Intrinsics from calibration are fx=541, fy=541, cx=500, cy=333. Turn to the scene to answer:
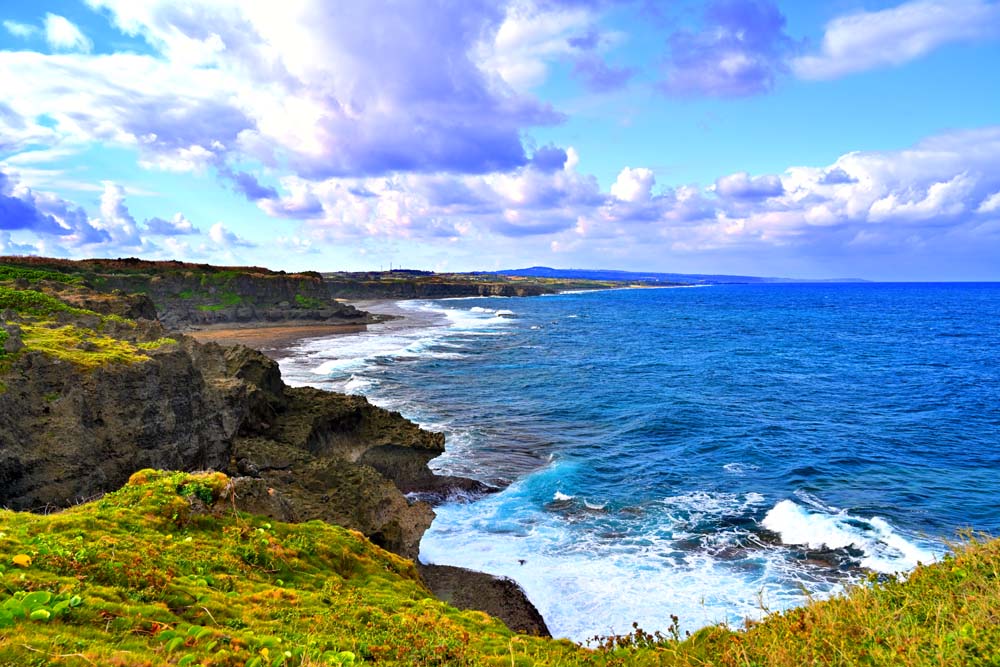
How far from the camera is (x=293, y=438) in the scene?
23969 mm

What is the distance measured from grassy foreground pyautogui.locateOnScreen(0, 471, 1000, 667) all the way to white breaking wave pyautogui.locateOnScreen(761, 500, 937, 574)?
10.6 metres

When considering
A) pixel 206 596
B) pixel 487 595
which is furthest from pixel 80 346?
pixel 487 595

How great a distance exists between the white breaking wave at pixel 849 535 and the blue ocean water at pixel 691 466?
8cm

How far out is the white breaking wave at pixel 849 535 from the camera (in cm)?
1905

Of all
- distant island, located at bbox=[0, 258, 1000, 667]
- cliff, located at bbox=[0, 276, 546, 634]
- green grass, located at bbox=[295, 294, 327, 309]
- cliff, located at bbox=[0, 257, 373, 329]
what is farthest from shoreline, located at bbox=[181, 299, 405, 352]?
distant island, located at bbox=[0, 258, 1000, 667]

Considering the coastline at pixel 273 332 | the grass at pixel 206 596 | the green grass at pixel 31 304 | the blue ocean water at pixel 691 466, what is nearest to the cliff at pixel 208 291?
the coastline at pixel 273 332

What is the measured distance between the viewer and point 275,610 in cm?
875

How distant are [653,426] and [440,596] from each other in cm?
2319

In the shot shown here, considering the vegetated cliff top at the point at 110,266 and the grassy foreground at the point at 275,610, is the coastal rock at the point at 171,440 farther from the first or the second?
the vegetated cliff top at the point at 110,266

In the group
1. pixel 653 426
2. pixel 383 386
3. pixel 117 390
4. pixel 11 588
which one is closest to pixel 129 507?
pixel 11 588

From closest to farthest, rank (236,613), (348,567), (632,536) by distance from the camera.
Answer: (236,613) → (348,567) → (632,536)

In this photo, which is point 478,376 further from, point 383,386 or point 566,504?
point 566,504

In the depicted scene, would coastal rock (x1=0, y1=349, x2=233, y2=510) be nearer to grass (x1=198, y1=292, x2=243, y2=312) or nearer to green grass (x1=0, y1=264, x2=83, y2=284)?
green grass (x1=0, y1=264, x2=83, y2=284)

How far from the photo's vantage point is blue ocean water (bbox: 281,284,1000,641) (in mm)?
18505
